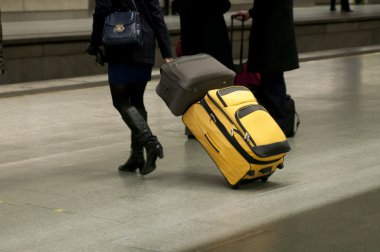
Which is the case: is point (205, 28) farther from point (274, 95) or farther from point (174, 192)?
point (174, 192)

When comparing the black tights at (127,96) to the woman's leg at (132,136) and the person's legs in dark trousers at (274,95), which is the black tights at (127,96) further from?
the person's legs in dark trousers at (274,95)

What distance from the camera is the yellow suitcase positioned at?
23.1ft

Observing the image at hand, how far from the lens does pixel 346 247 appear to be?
18.7ft

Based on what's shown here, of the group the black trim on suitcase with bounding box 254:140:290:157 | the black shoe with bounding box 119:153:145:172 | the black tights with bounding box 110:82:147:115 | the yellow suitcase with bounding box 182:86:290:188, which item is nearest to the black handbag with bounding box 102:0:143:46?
the black tights with bounding box 110:82:147:115

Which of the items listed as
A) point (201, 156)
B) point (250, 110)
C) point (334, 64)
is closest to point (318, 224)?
point (250, 110)

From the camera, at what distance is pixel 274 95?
30.2 feet

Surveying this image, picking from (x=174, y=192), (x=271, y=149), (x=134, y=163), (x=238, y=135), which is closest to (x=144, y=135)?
(x=134, y=163)

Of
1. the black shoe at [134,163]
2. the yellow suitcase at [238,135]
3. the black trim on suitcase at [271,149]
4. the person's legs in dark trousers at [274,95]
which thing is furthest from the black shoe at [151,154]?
the person's legs in dark trousers at [274,95]

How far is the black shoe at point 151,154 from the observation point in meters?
7.51

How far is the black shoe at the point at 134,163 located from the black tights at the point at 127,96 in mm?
350

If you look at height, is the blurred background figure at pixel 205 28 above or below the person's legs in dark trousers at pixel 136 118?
above

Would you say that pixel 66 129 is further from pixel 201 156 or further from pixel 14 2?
pixel 14 2

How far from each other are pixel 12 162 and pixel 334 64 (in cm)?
970

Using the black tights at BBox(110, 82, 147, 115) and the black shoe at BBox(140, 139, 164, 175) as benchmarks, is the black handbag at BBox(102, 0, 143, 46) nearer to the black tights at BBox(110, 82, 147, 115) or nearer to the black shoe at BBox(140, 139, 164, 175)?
the black tights at BBox(110, 82, 147, 115)
